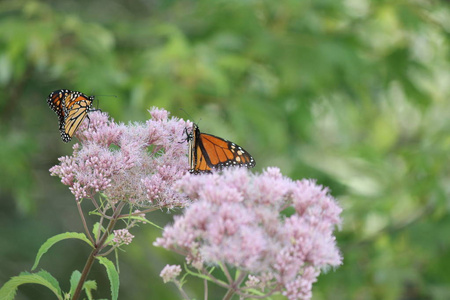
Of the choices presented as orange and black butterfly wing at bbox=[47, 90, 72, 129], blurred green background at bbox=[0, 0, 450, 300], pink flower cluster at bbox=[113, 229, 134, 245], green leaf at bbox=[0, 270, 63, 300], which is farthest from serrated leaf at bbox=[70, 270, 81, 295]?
blurred green background at bbox=[0, 0, 450, 300]

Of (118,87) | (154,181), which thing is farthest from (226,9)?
(154,181)

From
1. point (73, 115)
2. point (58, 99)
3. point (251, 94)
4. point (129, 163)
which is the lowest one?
point (129, 163)

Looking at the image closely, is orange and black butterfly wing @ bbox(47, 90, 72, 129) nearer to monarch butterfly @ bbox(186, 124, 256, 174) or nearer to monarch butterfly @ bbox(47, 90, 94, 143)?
monarch butterfly @ bbox(47, 90, 94, 143)

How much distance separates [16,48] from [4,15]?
5.66ft

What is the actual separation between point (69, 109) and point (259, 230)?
3.44 ft

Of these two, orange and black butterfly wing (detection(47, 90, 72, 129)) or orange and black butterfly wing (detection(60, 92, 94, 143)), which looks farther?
orange and black butterfly wing (detection(47, 90, 72, 129))

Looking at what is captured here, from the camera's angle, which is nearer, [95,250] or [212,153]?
[95,250]

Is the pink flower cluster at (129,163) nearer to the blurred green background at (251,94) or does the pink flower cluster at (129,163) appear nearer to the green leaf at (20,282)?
the green leaf at (20,282)

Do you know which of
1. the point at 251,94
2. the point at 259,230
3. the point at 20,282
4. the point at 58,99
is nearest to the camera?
the point at 259,230

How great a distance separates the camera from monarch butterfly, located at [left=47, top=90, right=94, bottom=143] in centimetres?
211

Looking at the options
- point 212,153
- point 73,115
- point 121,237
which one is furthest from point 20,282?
point 212,153

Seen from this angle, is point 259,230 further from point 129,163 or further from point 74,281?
point 74,281

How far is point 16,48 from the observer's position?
15.2 ft

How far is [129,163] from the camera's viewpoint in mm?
1788
